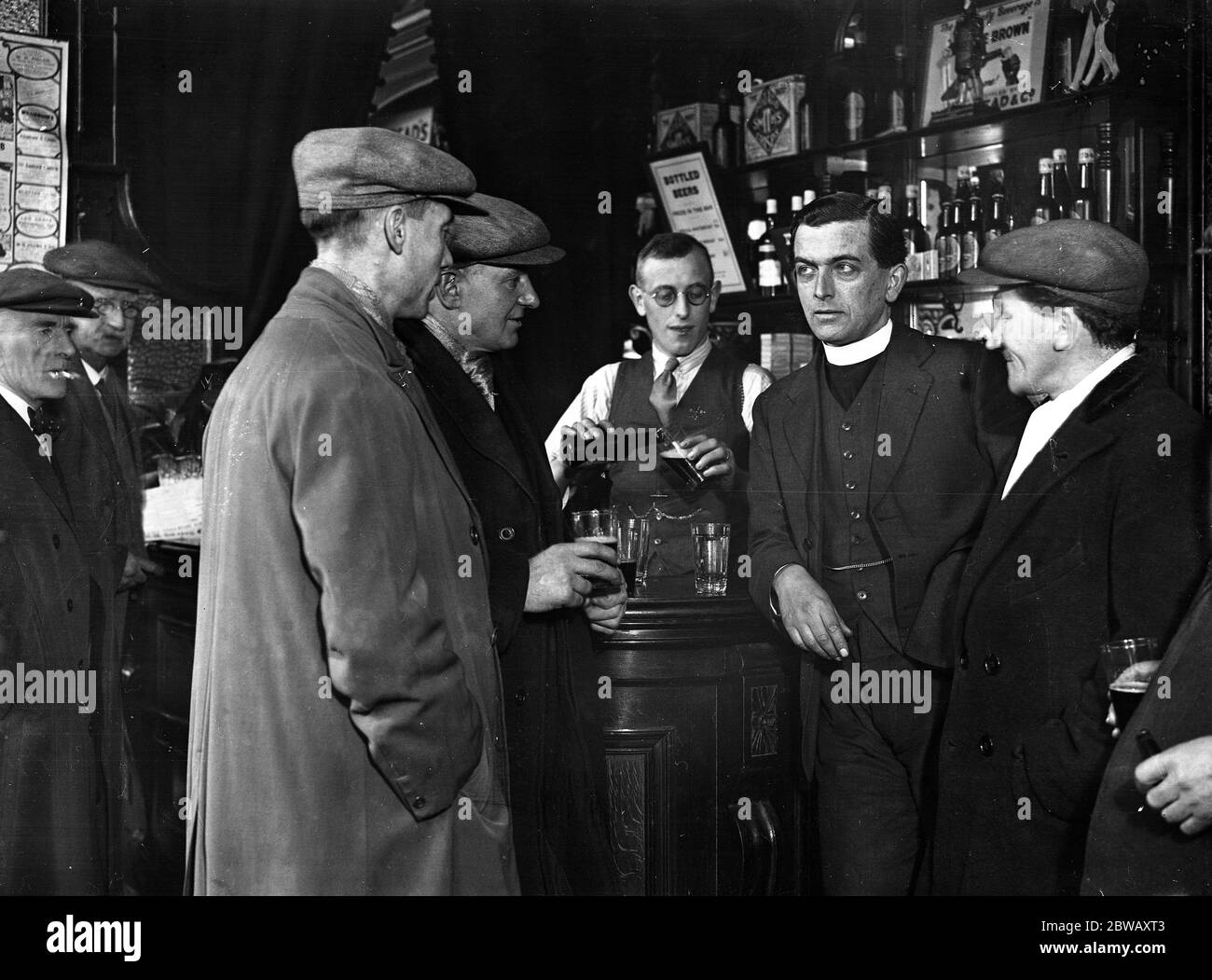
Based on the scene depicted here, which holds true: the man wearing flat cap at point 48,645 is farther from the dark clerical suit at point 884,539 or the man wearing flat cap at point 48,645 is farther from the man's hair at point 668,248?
the dark clerical suit at point 884,539

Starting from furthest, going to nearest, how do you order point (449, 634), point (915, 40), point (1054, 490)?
point (915, 40), point (1054, 490), point (449, 634)

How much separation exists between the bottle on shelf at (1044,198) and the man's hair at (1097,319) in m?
0.20

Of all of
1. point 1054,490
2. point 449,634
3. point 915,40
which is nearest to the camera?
point 449,634

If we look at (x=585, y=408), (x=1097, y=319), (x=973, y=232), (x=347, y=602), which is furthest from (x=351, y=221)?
(x=1097, y=319)

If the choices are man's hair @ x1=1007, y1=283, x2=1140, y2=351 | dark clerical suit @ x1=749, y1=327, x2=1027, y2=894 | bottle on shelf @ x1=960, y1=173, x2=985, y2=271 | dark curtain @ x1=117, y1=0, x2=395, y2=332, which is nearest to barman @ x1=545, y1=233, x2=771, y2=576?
dark clerical suit @ x1=749, y1=327, x2=1027, y2=894

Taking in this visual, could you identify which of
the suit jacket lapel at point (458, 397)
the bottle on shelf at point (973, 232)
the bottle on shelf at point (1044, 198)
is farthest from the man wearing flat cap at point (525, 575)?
the bottle on shelf at point (1044, 198)

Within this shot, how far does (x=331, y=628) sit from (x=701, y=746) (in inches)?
37.3

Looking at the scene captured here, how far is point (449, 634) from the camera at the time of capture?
2525 mm

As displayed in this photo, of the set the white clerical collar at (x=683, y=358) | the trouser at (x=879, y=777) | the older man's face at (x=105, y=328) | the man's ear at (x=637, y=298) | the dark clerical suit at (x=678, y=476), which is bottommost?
the trouser at (x=879, y=777)

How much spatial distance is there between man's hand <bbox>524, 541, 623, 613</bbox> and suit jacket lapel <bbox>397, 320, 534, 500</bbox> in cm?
17

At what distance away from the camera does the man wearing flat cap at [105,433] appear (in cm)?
282

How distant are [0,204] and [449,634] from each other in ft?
4.84
